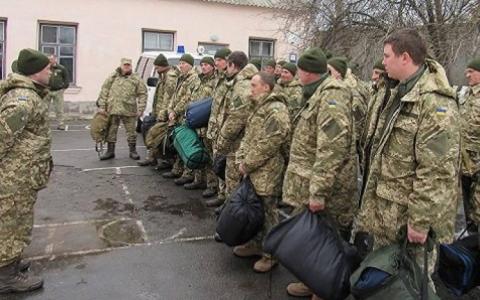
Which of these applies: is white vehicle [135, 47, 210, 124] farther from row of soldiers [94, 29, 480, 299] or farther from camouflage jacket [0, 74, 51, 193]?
camouflage jacket [0, 74, 51, 193]

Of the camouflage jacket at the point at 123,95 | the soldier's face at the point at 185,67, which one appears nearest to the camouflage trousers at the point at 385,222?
the soldier's face at the point at 185,67

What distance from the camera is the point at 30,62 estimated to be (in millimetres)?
3770

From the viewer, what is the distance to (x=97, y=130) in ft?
27.0

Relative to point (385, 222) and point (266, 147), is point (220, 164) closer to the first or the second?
point (266, 147)

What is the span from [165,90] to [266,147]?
417cm

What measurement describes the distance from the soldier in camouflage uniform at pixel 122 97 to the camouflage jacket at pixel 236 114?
344 cm

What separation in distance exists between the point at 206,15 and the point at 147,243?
43.3 feet

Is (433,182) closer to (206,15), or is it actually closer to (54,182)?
(54,182)

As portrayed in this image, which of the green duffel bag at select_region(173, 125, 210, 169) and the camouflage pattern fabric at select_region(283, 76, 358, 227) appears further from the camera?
the green duffel bag at select_region(173, 125, 210, 169)

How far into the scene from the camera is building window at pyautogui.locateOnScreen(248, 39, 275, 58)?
17906 mm

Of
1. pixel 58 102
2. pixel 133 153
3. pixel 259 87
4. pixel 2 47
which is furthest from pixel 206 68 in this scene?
pixel 2 47

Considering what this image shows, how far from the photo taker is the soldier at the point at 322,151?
10.9 feet

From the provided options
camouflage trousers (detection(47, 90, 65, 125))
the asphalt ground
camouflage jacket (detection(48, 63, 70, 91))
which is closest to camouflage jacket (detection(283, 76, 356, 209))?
the asphalt ground

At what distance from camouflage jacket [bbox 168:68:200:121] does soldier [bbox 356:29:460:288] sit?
4261 mm
